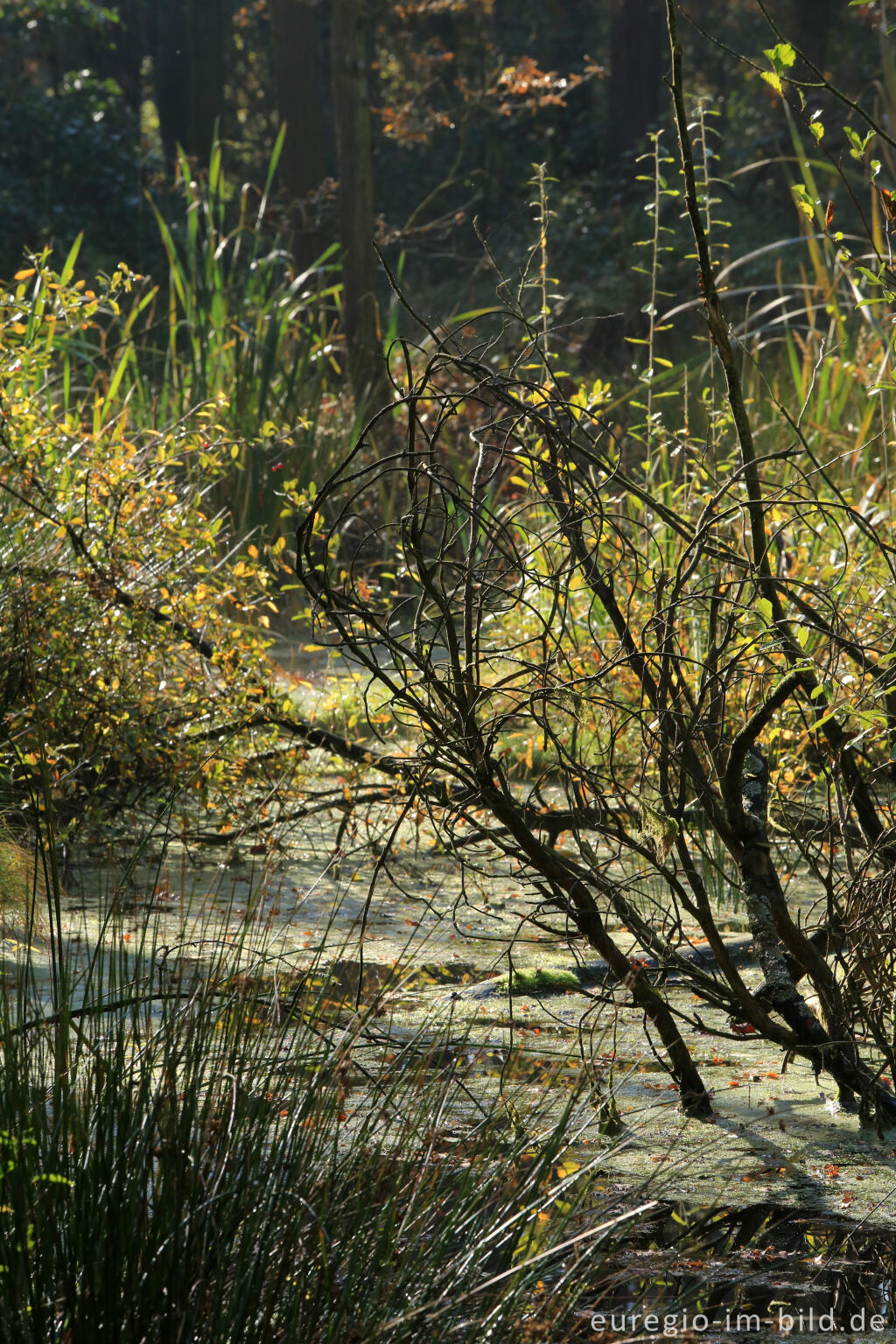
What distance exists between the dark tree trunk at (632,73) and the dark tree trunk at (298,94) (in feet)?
16.0

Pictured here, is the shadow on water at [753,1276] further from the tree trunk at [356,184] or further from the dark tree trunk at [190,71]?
the dark tree trunk at [190,71]

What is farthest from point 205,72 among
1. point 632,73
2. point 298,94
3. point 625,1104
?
point 625,1104

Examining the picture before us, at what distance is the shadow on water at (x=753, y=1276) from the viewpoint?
184cm

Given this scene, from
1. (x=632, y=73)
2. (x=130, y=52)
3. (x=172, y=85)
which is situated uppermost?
(x=130, y=52)

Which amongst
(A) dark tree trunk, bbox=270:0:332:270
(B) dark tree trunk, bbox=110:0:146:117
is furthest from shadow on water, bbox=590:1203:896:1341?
(B) dark tree trunk, bbox=110:0:146:117

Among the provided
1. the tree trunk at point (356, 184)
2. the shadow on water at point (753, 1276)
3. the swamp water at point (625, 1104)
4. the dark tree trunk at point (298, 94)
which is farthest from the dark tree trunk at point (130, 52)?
the shadow on water at point (753, 1276)

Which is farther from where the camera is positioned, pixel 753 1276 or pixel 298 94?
pixel 298 94

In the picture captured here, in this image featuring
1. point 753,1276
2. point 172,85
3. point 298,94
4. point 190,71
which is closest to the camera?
point 753,1276

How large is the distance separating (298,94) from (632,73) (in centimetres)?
540

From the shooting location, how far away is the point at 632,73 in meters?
16.8

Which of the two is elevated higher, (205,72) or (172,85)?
(172,85)

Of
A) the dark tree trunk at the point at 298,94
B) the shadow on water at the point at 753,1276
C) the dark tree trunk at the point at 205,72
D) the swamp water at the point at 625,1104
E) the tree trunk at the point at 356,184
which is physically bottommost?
the shadow on water at the point at 753,1276

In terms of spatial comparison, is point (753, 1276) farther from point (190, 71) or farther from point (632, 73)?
point (190, 71)

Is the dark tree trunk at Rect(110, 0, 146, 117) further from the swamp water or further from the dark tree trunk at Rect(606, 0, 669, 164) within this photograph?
the swamp water
